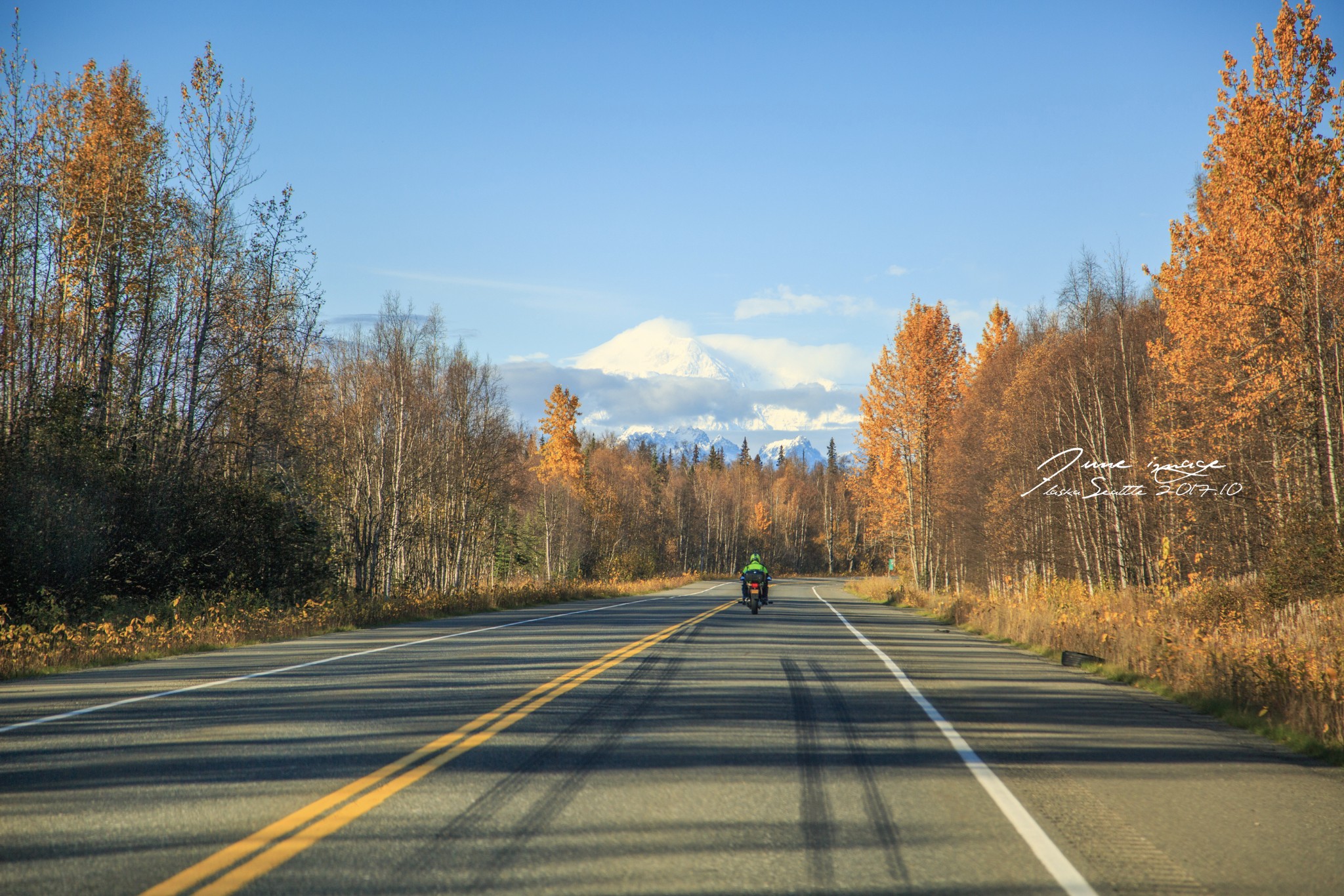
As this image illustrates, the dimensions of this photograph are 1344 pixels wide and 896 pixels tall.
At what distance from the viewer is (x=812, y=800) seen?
18.2ft

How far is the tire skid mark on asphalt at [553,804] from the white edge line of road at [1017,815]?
2.55m

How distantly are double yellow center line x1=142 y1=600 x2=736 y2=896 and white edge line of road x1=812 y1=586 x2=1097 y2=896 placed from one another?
11.8 feet

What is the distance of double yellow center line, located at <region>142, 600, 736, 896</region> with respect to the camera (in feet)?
13.2

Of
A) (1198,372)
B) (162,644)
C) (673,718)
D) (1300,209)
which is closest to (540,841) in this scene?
(673,718)

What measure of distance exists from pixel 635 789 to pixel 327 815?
1.81 meters

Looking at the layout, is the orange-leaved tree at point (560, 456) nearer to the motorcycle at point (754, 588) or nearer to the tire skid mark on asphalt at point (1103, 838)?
the motorcycle at point (754, 588)

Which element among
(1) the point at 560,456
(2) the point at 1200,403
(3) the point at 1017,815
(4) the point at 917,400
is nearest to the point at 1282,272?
(2) the point at 1200,403

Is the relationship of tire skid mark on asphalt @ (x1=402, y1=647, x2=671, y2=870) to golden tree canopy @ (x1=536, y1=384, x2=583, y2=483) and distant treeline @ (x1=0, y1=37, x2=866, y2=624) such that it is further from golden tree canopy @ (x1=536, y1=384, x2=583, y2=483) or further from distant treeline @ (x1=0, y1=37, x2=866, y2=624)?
golden tree canopy @ (x1=536, y1=384, x2=583, y2=483)

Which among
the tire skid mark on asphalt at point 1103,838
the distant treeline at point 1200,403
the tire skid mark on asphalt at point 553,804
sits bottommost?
the tire skid mark on asphalt at point 1103,838

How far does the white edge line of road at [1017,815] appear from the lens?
4285mm

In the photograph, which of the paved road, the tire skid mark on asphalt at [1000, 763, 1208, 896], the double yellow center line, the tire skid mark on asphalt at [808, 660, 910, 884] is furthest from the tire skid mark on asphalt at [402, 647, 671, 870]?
the tire skid mark on asphalt at [1000, 763, 1208, 896]

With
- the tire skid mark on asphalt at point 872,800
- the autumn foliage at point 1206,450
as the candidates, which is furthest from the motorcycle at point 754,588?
the tire skid mark on asphalt at point 872,800

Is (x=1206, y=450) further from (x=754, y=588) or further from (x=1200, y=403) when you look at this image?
(x=754, y=588)

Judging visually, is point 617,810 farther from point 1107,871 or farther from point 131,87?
point 131,87
